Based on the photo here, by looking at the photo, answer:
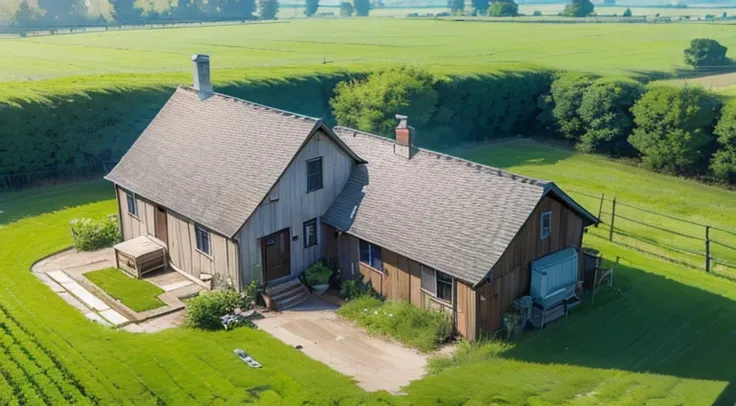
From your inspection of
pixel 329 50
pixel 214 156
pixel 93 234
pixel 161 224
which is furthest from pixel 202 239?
pixel 329 50

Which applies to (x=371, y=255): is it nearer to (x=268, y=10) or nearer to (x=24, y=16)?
(x=24, y=16)

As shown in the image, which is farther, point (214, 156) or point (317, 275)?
point (214, 156)

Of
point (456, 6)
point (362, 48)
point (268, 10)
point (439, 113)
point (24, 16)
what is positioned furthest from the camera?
point (456, 6)

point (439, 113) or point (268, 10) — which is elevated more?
point (268, 10)

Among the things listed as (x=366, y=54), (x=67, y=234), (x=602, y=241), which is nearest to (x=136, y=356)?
(x=67, y=234)

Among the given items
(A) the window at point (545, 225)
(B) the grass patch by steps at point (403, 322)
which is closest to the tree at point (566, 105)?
(A) the window at point (545, 225)

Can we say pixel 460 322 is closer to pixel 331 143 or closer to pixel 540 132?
pixel 331 143
